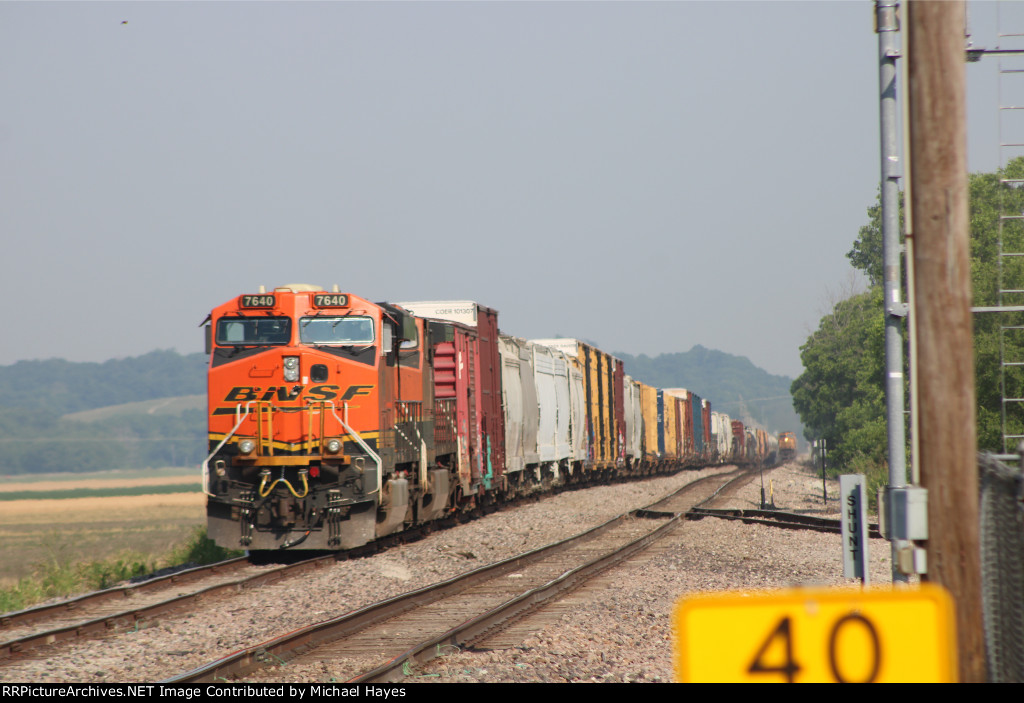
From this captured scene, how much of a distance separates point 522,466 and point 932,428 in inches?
880

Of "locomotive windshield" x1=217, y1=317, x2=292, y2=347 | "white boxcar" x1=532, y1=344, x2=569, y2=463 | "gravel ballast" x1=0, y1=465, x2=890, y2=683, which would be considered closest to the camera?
"gravel ballast" x1=0, y1=465, x2=890, y2=683

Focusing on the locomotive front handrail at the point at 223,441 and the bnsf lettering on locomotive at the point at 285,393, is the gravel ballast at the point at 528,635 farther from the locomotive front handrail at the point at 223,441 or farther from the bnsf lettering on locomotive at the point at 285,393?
the bnsf lettering on locomotive at the point at 285,393

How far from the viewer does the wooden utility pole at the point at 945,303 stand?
4.79 m

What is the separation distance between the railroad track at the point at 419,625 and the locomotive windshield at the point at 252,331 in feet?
16.2

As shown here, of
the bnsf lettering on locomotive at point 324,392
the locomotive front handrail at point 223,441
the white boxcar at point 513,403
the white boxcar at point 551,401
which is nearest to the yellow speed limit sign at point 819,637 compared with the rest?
the bnsf lettering on locomotive at point 324,392

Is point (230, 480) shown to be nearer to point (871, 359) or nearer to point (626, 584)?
point (626, 584)

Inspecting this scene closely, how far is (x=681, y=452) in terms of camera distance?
189ft

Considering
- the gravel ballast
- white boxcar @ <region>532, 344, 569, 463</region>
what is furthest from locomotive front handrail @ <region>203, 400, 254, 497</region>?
white boxcar @ <region>532, 344, 569, 463</region>

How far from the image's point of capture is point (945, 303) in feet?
15.9

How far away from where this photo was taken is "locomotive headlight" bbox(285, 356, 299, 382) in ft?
51.7

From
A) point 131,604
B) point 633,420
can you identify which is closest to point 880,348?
point 633,420

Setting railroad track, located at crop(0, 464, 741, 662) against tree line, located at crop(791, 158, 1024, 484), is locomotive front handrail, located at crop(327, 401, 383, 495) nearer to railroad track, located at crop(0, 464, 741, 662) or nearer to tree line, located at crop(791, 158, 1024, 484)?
railroad track, located at crop(0, 464, 741, 662)

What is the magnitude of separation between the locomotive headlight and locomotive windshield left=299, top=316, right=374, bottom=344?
1.17 ft
